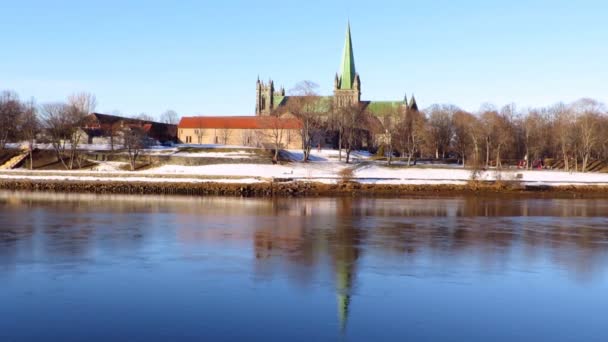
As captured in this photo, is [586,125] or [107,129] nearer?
[586,125]

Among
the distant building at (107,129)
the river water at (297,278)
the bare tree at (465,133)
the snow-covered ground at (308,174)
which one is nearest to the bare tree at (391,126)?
the bare tree at (465,133)

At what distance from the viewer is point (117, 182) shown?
5128cm

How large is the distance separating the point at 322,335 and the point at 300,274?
523cm

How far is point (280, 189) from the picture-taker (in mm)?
49312

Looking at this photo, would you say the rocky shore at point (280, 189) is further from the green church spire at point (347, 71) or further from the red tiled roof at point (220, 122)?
the green church spire at point (347, 71)

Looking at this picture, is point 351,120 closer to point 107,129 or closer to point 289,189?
point 289,189

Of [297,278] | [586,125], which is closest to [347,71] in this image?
[586,125]

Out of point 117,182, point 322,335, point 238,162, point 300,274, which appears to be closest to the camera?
point 322,335

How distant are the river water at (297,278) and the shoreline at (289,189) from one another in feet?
57.0

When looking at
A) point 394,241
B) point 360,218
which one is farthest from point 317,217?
point 394,241

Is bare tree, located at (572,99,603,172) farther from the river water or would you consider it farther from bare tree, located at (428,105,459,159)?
the river water

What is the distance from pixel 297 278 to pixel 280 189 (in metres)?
33.0

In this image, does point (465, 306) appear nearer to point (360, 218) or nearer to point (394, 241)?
point (394, 241)

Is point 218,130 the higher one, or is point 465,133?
point 218,130
